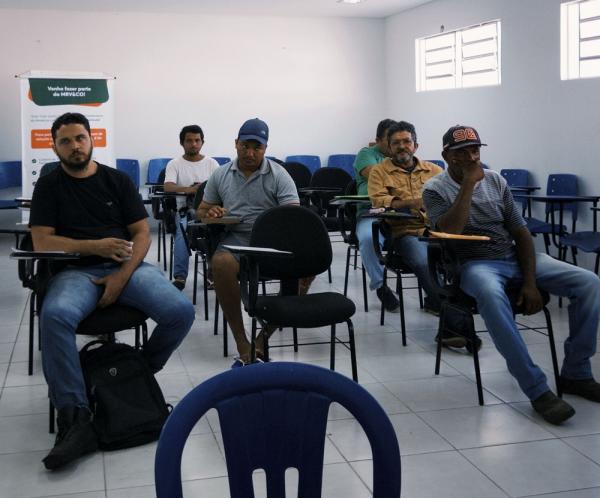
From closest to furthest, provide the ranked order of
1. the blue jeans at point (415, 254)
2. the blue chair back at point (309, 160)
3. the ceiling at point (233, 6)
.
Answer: the blue jeans at point (415, 254), the ceiling at point (233, 6), the blue chair back at point (309, 160)

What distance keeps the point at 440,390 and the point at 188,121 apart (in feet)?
23.9

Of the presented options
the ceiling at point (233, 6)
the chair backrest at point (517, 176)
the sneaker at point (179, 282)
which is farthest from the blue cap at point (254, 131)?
the ceiling at point (233, 6)

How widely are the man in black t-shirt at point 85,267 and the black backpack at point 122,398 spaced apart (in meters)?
0.07

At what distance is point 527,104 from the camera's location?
7.44m

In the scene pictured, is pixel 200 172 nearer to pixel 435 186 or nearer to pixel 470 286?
pixel 435 186

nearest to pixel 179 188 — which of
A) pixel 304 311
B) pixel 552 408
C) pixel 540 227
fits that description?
pixel 540 227

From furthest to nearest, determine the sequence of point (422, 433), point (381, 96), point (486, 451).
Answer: point (381, 96), point (422, 433), point (486, 451)

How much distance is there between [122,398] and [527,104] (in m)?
5.75

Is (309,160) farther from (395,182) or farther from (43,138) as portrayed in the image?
(395,182)

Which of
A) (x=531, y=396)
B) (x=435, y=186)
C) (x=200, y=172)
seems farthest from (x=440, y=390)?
(x=200, y=172)

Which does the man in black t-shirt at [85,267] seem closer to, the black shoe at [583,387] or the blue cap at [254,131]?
the blue cap at [254,131]

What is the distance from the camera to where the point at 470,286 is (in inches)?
128

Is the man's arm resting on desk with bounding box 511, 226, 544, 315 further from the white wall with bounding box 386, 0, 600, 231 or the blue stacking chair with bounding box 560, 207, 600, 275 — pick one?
the white wall with bounding box 386, 0, 600, 231

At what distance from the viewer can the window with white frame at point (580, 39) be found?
6.73 meters
